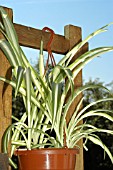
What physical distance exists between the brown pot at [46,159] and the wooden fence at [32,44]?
17 cm

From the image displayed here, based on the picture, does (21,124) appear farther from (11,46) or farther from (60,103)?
(11,46)

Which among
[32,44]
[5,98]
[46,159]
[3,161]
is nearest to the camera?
[3,161]

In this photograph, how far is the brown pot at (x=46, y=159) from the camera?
1459 millimetres

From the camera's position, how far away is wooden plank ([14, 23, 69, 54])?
5.76 ft

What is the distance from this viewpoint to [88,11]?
4895 millimetres

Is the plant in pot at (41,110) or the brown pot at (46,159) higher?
the plant in pot at (41,110)

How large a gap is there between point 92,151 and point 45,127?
20.2ft

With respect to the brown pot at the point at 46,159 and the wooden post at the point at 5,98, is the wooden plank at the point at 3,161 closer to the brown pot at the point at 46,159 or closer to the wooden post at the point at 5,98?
the brown pot at the point at 46,159

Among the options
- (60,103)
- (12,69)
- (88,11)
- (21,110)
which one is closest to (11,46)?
(12,69)

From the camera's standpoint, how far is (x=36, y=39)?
5.94 feet

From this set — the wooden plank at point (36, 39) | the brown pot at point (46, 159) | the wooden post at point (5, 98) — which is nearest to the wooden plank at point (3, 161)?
the brown pot at point (46, 159)

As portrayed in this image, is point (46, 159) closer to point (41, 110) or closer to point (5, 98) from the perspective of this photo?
point (41, 110)

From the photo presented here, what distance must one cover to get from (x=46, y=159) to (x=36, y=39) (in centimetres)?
59

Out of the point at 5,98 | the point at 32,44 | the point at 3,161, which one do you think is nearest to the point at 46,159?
the point at 3,161
